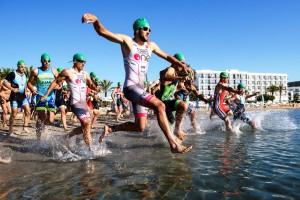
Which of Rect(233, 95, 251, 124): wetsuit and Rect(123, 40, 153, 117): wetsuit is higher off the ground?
Rect(123, 40, 153, 117): wetsuit

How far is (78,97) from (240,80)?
165180 millimetres

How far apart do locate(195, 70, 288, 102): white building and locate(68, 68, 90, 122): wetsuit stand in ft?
467

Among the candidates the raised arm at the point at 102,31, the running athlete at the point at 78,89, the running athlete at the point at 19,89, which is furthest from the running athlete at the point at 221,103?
the running athlete at the point at 19,89

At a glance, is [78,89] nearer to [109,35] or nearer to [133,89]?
[133,89]

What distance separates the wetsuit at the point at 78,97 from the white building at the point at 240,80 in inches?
5605

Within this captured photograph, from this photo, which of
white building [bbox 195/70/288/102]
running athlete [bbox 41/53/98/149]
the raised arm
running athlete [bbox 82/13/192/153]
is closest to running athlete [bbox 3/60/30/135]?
running athlete [bbox 41/53/98/149]

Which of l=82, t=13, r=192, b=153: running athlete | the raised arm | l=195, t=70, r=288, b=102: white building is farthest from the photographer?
l=195, t=70, r=288, b=102: white building

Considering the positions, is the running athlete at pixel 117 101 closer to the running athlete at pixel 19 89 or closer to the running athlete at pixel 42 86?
the running athlete at pixel 19 89

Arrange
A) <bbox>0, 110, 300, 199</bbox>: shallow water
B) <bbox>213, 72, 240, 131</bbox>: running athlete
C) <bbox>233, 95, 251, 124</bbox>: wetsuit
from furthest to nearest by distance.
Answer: <bbox>233, 95, 251, 124</bbox>: wetsuit
<bbox>213, 72, 240, 131</bbox>: running athlete
<bbox>0, 110, 300, 199</bbox>: shallow water

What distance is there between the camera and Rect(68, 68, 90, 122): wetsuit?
648cm

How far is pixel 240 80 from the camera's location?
535 feet

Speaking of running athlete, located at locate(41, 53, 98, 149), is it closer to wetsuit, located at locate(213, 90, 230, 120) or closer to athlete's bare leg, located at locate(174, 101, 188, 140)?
athlete's bare leg, located at locate(174, 101, 188, 140)

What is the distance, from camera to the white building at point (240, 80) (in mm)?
157125

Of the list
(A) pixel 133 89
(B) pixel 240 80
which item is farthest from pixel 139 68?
(B) pixel 240 80
